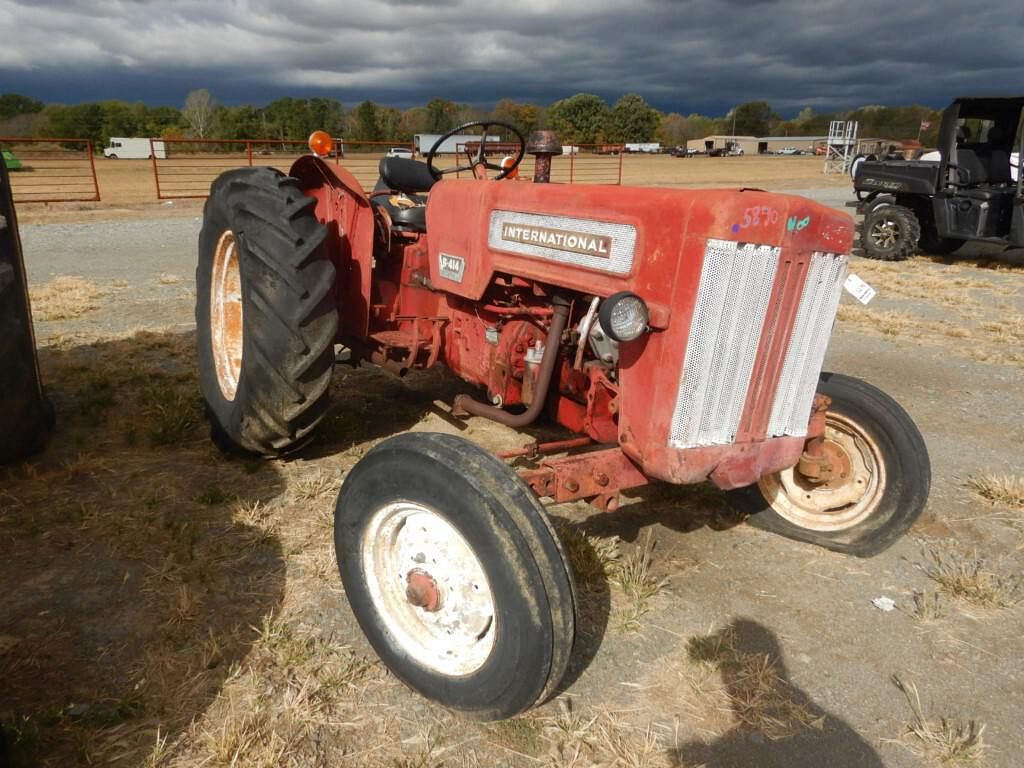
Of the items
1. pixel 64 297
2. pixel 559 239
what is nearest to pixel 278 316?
pixel 559 239

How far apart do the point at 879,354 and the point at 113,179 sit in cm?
2471

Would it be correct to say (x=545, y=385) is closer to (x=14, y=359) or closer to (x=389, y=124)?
(x=14, y=359)

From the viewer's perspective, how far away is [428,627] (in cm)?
221

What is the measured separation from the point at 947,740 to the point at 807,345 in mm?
1207

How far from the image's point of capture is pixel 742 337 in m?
2.20

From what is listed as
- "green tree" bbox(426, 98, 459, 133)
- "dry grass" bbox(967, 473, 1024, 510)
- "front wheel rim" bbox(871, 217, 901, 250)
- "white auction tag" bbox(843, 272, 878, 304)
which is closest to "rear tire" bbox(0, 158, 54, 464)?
"white auction tag" bbox(843, 272, 878, 304)

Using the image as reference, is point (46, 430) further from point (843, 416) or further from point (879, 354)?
point (879, 354)

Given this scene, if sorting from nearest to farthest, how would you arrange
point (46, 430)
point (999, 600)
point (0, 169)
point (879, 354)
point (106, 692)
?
point (106, 692) < point (999, 600) < point (0, 169) < point (46, 430) < point (879, 354)

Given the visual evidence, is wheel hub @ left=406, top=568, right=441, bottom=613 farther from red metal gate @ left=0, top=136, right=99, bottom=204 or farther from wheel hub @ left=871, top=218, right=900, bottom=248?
red metal gate @ left=0, top=136, right=99, bottom=204

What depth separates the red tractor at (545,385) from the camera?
1.99m

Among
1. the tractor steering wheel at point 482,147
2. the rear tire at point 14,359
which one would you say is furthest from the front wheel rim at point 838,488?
the rear tire at point 14,359

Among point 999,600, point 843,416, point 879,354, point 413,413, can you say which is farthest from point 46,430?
point 879,354

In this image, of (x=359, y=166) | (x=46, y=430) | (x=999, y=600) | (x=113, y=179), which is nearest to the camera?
(x=999, y=600)

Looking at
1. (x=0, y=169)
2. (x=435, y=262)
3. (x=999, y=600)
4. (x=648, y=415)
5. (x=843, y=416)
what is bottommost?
(x=999, y=600)
